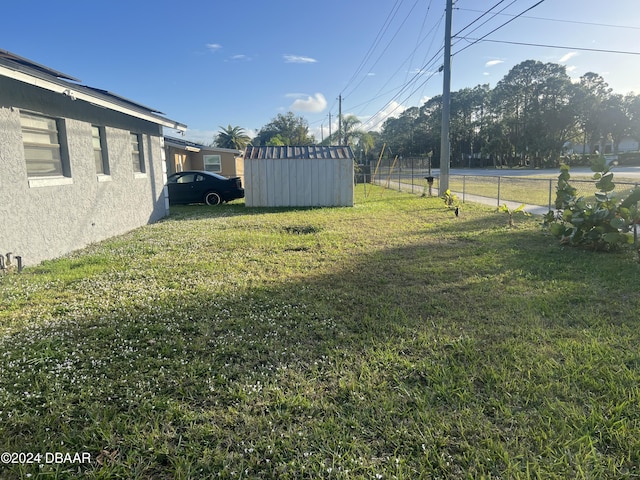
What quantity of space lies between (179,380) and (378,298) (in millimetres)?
2451

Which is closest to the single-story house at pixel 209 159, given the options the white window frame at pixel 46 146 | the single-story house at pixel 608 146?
the white window frame at pixel 46 146

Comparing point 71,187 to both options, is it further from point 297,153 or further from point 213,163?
point 213,163

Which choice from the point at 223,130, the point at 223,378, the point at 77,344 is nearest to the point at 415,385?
the point at 223,378

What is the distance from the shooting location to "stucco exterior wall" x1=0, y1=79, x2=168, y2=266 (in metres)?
5.74

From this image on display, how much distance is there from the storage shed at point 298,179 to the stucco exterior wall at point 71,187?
379 centimetres

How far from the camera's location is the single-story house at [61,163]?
5727mm

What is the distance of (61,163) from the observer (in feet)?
23.5

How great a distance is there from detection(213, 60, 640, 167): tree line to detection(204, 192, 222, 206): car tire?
29.1 meters

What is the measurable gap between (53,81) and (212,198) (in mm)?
9531

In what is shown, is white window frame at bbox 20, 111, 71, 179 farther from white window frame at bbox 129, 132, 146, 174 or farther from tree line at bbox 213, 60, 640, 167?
tree line at bbox 213, 60, 640, 167

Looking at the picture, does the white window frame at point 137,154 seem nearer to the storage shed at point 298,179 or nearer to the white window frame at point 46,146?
the white window frame at point 46,146

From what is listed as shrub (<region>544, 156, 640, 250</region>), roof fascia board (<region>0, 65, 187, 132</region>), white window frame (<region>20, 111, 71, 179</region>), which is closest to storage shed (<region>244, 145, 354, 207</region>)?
roof fascia board (<region>0, 65, 187, 132</region>)

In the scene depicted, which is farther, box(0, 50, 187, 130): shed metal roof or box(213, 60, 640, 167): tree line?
box(213, 60, 640, 167): tree line

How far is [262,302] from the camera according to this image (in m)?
4.49
